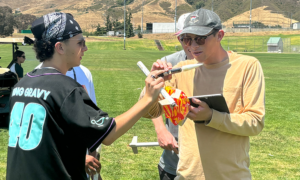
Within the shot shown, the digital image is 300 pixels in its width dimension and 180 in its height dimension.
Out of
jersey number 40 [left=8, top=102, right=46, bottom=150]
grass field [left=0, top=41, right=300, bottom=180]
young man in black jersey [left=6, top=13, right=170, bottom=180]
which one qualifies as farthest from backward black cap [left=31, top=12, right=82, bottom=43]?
grass field [left=0, top=41, right=300, bottom=180]

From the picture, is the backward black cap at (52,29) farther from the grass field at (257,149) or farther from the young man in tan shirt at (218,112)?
the grass field at (257,149)

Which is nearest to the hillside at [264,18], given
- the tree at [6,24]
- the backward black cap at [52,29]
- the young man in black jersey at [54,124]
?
the tree at [6,24]

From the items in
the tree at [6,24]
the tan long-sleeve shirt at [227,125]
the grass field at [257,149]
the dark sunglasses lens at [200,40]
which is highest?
the tree at [6,24]

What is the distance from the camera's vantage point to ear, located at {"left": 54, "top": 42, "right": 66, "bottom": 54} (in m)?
2.40

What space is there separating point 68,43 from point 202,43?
3.43ft

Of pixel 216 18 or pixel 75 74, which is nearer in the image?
pixel 216 18

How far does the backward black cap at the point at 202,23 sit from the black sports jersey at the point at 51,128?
0.99 meters

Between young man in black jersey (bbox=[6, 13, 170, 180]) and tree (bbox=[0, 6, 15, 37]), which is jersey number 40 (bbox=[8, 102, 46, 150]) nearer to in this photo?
young man in black jersey (bbox=[6, 13, 170, 180])

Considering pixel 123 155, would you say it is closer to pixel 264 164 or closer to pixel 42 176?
pixel 264 164

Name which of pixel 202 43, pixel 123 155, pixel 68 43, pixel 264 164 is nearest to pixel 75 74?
pixel 68 43

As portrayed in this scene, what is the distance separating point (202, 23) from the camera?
2656 mm

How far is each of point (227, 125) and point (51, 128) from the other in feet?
4.06

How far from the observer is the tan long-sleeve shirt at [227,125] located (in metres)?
2.50

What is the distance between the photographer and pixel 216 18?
271 centimetres
